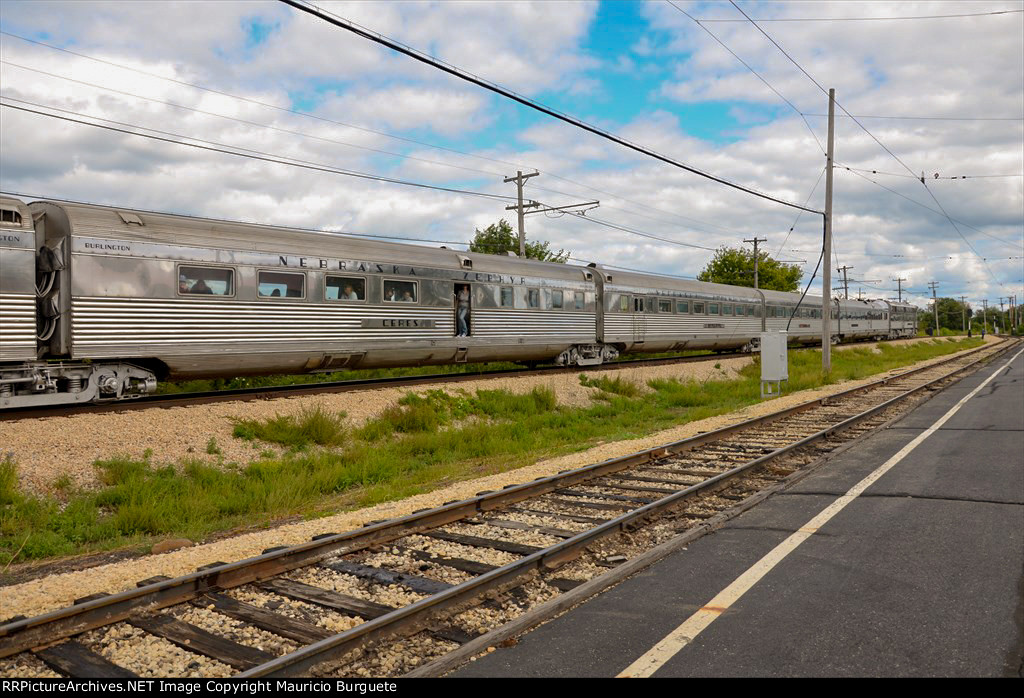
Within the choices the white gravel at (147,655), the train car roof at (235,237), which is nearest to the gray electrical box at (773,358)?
the train car roof at (235,237)

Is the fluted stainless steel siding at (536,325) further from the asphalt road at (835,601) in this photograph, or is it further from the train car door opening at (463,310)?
the asphalt road at (835,601)

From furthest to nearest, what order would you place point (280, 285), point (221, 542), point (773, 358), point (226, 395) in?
1. point (773, 358)
2. point (226, 395)
3. point (280, 285)
4. point (221, 542)

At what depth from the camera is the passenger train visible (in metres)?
11.2

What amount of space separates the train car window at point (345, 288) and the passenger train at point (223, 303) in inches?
1.1

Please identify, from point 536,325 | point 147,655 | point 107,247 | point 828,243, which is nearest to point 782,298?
point 828,243

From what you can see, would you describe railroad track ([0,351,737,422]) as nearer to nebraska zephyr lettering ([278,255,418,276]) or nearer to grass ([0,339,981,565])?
grass ([0,339,981,565])

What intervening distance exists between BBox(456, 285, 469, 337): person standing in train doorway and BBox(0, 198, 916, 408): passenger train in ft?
0.44

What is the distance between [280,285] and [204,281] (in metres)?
1.49

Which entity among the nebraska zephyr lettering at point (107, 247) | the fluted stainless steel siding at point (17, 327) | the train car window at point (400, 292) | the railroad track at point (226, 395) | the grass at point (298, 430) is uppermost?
the nebraska zephyr lettering at point (107, 247)

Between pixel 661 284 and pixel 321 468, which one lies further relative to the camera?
pixel 661 284

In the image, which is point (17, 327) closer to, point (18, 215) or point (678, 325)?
point (18, 215)

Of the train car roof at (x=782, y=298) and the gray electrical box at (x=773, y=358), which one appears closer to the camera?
the gray electrical box at (x=773, y=358)

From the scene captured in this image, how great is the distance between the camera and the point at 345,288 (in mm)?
15195

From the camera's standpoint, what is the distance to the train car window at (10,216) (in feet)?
35.1
